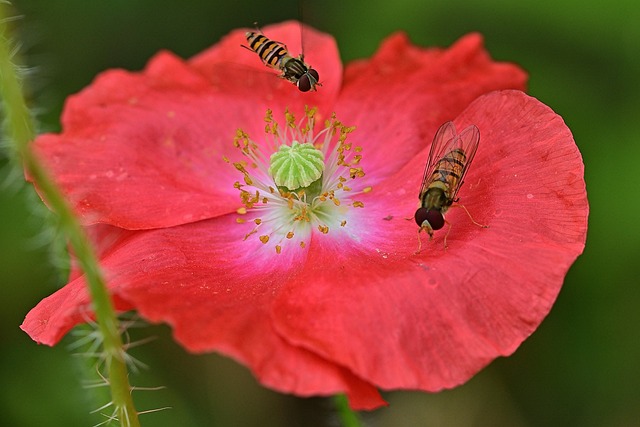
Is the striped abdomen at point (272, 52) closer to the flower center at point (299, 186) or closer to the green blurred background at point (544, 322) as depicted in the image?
the flower center at point (299, 186)

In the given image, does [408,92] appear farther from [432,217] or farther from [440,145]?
[432,217]

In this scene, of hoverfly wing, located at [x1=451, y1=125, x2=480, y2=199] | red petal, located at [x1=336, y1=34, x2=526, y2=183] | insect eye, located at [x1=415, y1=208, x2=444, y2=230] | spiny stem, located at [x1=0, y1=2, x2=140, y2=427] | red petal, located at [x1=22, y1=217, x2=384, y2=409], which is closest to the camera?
spiny stem, located at [x1=0, y1=2, x2=140, y2=427]

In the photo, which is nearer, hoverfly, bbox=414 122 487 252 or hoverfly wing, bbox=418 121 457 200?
hoverfly, bbox=414 122 487 252

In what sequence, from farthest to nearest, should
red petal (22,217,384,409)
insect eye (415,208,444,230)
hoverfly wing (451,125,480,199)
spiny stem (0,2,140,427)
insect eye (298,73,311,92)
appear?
insect eye (298,73,311,92), hoverfly wing (451,125,480,199), insect eye (415,208,444,230), red petal (22,217,384,409), spiny stem (0,2,140,427)

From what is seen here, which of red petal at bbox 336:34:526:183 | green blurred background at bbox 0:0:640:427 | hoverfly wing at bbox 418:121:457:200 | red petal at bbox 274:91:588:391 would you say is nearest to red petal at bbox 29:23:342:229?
red petal at bbox 336:34:526:183

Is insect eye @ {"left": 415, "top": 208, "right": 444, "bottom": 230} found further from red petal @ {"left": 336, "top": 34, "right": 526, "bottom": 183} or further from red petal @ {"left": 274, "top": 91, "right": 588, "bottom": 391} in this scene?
red petal @ {"left": 336, "top": 34, "right": 526, "bottom": 183}

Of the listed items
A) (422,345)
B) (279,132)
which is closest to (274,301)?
(422,345)

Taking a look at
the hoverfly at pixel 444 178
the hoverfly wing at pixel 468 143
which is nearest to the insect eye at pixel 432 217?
the hoverfly at pixel 444 178
